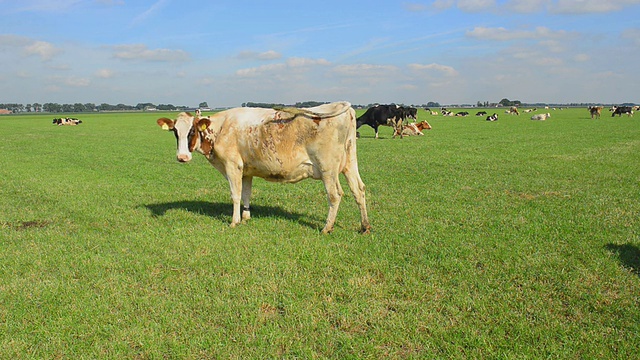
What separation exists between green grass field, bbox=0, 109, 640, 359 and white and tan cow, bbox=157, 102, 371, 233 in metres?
0.89

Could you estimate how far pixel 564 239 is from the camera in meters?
7.20

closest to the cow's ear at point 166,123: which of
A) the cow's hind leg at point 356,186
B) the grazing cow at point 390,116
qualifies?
the cow's hind leg at point 356,186

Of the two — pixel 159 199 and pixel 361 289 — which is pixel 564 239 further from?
pixel 159 199

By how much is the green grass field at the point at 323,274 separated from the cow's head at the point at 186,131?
1363 mm

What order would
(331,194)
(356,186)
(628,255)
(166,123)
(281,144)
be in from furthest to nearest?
(166,123) < (356,186) < (281,144) < (331,194) < (628,255)

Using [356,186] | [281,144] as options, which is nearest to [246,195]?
[281,144]

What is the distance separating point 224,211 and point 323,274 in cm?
422

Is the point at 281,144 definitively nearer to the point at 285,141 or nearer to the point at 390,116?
the point at 285,141

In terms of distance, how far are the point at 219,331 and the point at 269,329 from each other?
1.64ft

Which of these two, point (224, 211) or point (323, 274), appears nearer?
point (323, 274)

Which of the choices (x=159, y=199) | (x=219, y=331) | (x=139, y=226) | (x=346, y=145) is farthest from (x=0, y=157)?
(x=219, y=331)

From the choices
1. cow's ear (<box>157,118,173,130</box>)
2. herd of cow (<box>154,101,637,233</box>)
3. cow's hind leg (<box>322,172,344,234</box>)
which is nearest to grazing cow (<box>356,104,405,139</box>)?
herd of cow (<box>154,101,637,233</box>)

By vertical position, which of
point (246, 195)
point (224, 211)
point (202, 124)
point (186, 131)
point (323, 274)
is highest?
point (202, 124)

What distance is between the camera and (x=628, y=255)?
21.1 feet
